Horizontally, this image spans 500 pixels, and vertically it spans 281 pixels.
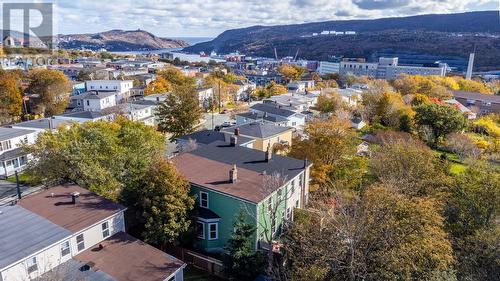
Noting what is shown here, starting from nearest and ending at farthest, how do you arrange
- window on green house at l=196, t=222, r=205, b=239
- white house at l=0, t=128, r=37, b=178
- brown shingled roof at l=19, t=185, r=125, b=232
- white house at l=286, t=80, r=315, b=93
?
brown shingled roof at l=19, t=185, r=125, b=232
window on green house at l=196, t=222, r=205, b=239
white house at l=0, t=128, r=37, b=178
white house at l=286, t=80, r=315, b=93

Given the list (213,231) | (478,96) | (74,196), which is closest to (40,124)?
(74,196)

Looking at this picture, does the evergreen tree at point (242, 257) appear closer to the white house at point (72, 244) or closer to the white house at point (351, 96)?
the white house at point (72, 244)

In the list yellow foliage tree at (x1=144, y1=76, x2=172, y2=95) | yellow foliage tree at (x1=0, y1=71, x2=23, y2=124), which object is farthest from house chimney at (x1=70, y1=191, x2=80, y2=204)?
yellow foliage tree at (x1=144, y1=76, x2=172, y2=95)

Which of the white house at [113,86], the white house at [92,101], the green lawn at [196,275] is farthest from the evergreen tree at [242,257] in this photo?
the white house at [113,86]

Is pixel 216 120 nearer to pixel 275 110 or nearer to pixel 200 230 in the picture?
pixel 275 110

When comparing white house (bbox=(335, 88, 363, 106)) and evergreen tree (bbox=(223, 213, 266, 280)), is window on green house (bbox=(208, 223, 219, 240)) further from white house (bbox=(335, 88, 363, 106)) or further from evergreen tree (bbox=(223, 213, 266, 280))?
white house (bbox=(335, 88, 363, 106))

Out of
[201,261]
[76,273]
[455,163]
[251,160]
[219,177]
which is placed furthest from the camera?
[455,163]
